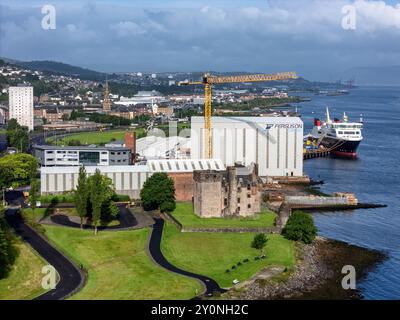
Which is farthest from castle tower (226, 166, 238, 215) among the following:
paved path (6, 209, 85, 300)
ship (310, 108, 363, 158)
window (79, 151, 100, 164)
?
ship (310, 108, 363, 158)

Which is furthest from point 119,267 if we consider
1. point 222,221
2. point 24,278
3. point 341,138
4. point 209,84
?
point 341,138

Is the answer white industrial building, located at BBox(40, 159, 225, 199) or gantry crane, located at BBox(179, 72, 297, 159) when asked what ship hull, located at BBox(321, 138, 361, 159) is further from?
white industrial building, located at BBox(40, 159, 225, 199)

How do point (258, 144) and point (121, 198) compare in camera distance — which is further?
point (258, 144)

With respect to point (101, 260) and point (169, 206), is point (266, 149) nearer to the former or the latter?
point (169, 206)

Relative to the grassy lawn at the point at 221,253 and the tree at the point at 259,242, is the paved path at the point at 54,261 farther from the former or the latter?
the tree at the point at 259,242

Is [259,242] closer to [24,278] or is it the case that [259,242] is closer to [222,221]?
[222,221]

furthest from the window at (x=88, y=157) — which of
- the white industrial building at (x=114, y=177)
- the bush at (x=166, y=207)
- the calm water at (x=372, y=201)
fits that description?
the calm water at (x=372, y=201)
